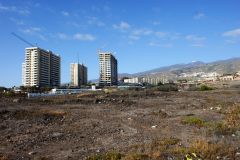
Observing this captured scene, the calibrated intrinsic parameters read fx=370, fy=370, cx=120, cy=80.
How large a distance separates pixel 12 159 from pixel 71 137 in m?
4.15

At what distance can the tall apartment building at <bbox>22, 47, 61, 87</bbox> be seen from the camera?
145875mm

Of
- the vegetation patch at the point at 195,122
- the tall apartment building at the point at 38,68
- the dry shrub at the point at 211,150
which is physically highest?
the tall apartment building at the point at 38,68

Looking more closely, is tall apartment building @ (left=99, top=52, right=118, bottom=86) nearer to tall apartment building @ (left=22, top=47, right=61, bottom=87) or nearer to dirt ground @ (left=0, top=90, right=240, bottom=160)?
tall apartment building @ (left=22, top=47, right=61, bottom=87)

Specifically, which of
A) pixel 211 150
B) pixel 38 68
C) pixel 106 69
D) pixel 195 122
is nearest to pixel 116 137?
pixel 211 150

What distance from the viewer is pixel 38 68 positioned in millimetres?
146375

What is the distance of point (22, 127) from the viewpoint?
64.5 feet

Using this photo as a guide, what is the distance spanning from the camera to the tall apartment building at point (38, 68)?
146 m

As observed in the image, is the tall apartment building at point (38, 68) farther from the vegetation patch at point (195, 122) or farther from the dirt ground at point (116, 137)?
the vegetation patch at point (195, 122)

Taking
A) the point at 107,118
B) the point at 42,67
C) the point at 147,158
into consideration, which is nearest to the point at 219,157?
the point at 147,158

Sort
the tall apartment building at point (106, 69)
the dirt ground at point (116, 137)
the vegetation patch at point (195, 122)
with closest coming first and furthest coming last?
the dirt ground at point (116, 137), the vegetation patch at point (195, 122), the tall apartment building at point (106, 69)

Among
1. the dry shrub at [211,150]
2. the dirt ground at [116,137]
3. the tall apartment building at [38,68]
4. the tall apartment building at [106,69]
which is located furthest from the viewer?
the tall apartment building at [106,69]

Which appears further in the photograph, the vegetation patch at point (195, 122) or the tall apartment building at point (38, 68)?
the tall apartment building at point (38, 68)

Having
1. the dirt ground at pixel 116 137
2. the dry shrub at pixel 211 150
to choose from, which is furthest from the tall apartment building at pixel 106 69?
the dry shrub at pixel 211 150


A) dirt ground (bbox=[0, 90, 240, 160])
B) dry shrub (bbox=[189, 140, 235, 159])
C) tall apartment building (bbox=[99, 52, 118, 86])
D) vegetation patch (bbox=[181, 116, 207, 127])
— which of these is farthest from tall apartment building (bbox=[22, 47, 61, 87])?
dry shrub (bbox=[189, 140, 235, 159])
